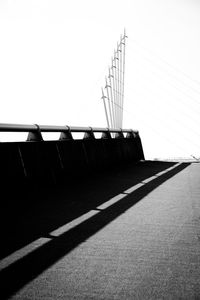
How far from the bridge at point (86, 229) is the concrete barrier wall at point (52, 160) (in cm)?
2

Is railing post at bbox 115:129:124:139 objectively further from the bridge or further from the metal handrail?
the bridge

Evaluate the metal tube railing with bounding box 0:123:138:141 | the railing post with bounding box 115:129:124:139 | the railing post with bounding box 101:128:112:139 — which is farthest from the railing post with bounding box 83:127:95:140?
the railing post with bounding box 115:129:124:139

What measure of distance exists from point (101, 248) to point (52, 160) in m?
6.02

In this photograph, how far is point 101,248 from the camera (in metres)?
4.62

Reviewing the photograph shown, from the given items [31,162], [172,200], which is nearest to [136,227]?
[172,200]

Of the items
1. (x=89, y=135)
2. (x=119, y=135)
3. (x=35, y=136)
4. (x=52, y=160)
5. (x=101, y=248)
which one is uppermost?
(x=35, y=136)

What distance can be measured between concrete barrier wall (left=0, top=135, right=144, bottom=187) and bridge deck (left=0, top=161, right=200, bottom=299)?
0.80m

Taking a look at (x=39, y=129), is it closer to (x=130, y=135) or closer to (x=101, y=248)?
(x=101, y=248)

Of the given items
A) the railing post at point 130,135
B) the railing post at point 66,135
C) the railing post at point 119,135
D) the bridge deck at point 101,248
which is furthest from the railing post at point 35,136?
the railing post at point 130,135

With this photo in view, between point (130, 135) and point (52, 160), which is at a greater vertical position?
point (52, 160)

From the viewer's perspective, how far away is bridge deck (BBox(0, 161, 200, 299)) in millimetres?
3422

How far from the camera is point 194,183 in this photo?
11117mm

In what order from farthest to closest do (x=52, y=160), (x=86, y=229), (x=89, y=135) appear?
(x=89, y=135) → (x=52, y=160) → (x=86, y=229)

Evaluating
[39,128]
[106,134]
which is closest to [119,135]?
[106,134]
